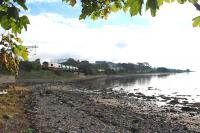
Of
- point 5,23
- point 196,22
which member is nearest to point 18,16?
point 5,23

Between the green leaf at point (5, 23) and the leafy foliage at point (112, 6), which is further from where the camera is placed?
the green leaf at point (5, 23)

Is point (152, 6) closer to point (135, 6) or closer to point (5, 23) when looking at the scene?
point (135, 6)

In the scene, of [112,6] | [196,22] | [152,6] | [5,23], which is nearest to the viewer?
[152,6]

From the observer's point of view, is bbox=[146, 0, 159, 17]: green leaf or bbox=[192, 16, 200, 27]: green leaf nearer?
bbox=[146, 0, 159, 17]: green leaf

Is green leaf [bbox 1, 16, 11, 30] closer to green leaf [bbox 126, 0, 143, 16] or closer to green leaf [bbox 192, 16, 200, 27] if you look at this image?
green leaf [bbox 126, 0, 143, 16]

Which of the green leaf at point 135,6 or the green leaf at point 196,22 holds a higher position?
the green leaf at point 135,6

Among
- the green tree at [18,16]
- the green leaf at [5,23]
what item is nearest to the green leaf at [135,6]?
the green tree at [18,16]

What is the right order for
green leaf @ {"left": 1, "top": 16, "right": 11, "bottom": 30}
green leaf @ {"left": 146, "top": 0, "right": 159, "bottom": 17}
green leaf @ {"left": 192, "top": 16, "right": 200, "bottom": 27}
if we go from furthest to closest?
green leaf @ {"left": 1, "top": 16, "right": 11, "bottom": 30} → green leaf @ {"left": 192, "top": 16, "right": 200, "bottom": 27} → green leaf @ {"left": 146, "top": 0, "right": 159, "bottom": 17}

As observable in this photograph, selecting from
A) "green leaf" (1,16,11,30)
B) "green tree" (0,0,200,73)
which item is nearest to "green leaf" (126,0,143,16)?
"green tree" (0,0,200,73)

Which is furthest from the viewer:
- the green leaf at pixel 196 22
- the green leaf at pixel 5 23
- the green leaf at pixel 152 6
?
the green leaf at pixel 5 23

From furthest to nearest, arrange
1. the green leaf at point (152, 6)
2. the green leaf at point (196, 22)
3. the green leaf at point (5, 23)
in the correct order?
the green leaf at point (5, 23)
the green leaf at point (196, 22)
the green leaf at point (152, 6)

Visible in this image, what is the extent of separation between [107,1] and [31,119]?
2640cm

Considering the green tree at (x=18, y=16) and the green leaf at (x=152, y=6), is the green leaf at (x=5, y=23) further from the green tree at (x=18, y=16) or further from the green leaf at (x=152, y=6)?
the green leaf at (x=152, y=6)

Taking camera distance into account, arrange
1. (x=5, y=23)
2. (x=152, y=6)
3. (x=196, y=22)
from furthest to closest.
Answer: (x=5, y=23) → (x=196, y=22) → (x=152, y=6)
